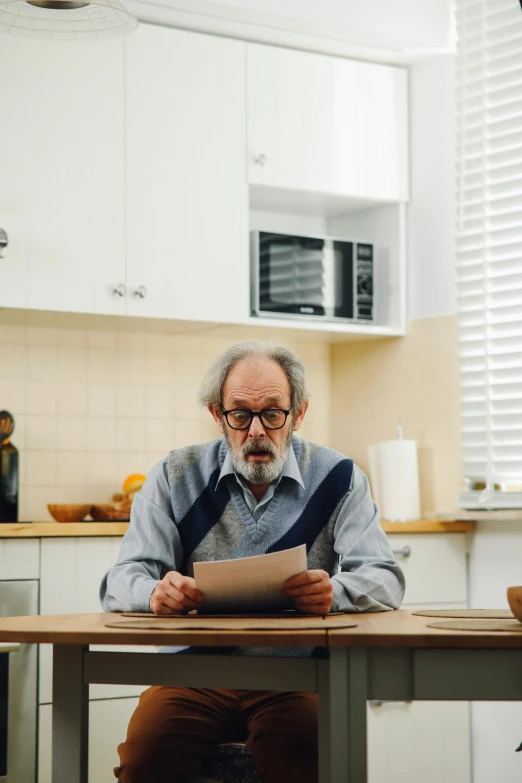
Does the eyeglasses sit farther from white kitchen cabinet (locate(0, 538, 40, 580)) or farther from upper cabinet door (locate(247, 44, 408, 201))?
upper cabinet door (locate(247, 44, 408, 201))

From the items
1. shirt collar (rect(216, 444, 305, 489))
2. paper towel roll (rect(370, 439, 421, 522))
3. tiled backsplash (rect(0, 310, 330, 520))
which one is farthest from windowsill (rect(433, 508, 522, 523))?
shirt collar (rect(216, 444, 305, 489))

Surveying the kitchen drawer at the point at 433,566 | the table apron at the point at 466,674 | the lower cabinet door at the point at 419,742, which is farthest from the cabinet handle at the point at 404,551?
the table apron at the point at 466,674

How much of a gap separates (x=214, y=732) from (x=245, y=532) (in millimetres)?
398

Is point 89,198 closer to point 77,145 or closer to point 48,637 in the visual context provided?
point 77,145

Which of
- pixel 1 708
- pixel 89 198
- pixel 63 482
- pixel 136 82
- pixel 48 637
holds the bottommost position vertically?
pixel 1 708

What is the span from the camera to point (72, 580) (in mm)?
3115

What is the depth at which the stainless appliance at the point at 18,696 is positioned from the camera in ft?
9.80

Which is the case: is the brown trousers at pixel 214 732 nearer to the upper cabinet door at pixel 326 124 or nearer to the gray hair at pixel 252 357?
the gray hair at pixel 252 357

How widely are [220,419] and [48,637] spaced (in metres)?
0.82

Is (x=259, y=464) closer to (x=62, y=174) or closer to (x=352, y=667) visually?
(x=352, y=667)

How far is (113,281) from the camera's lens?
11.3 feet

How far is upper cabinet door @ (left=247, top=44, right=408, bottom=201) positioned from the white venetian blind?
341 mm

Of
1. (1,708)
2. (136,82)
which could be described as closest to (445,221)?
(136,82)

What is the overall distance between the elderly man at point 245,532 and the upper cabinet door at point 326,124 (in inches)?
60.3
